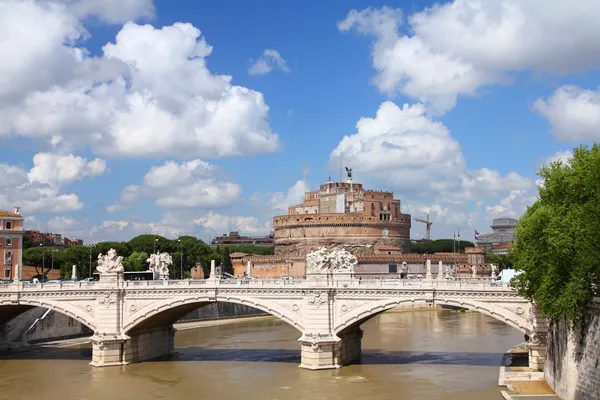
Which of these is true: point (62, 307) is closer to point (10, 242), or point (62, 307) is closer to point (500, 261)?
point (10, 242)

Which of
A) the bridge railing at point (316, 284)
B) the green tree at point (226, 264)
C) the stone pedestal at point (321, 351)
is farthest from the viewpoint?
the green tree at point (226, 264)

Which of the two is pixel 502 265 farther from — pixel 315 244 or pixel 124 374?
pixel 124 374

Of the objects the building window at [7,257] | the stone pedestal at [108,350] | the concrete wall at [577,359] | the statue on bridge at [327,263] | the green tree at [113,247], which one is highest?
the green tree at [113,247]

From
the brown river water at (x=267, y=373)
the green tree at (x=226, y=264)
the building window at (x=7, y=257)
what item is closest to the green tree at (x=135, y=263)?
the building window at (x=7, y=257)

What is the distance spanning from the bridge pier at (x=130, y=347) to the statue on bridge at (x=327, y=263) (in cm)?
1281

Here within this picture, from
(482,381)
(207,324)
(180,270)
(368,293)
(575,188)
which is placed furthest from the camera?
(180,270)

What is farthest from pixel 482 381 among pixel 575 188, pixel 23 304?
pixel 23 304

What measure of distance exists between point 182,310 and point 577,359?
29241 mm

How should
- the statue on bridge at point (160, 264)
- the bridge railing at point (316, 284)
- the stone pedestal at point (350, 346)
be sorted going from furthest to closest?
1. the statue on bridge at point (160, 264)
2. the stone pedestal at point (350, 346)
3. the bridge railing at point (316, 284)

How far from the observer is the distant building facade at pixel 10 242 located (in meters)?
74.8

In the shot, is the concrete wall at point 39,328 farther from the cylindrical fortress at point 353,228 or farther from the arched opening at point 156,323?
the cylindrical fortress at point 353,228

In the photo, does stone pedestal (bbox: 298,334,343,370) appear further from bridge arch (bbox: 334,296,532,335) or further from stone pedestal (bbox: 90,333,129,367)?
stone pedestal (bbox: 90,333,129,367)

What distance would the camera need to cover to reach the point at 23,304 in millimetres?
49906

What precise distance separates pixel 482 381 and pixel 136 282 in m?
22.4
